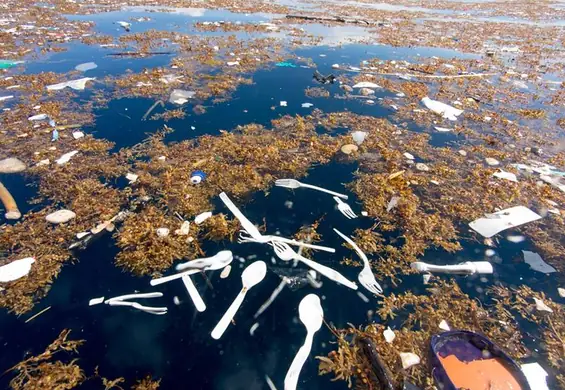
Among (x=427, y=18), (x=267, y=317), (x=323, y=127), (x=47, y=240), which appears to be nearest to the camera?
(x=267, y=317)

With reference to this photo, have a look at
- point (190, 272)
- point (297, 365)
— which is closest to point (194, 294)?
point (190, 272)

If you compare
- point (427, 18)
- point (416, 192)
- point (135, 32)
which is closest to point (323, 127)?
point (416, 192)

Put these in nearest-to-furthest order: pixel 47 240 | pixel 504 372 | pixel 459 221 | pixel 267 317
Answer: pixel 504 372 < pixel 267 317 < pixel 47 240 < pixel 459 221

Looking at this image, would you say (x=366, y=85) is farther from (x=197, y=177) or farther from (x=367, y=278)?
(x=367, y=278)

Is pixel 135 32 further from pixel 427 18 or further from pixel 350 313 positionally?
pixel 427 18

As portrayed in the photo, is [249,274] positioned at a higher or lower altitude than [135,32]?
lower

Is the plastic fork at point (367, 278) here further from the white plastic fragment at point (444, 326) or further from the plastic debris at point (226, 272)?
the plastic debris at point (226, 272)
